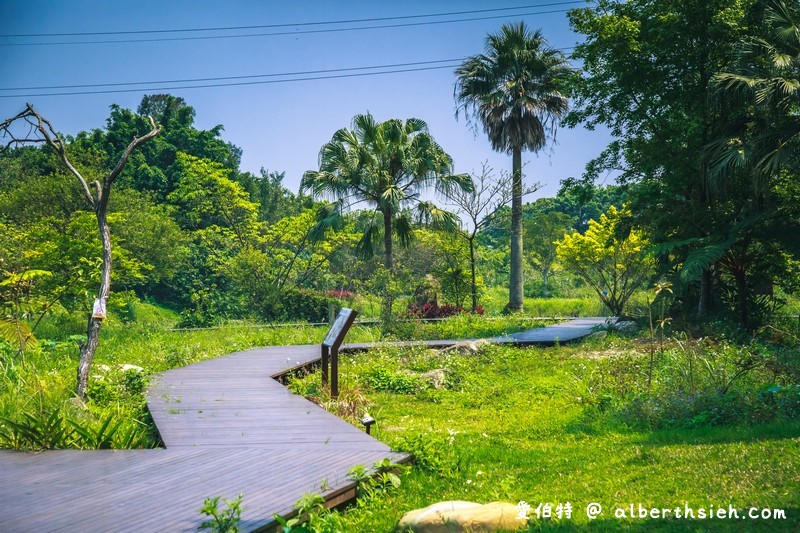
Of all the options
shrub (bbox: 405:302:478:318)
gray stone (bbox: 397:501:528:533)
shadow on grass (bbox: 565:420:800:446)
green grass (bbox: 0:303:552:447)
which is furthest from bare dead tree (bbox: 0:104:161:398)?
shrub (bbox: 405:302:478:318)

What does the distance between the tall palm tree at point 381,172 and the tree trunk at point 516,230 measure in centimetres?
306

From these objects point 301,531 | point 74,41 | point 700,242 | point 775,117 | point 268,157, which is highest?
point 74,41

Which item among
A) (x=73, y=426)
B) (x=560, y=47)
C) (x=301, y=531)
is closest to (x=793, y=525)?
(x=301, y=531)

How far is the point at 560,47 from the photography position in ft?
76.7

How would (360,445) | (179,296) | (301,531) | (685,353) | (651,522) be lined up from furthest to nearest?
(179,296) < (685,353) < (360,445) < (301,531) < (651,522)

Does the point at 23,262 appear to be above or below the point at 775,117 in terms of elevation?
below

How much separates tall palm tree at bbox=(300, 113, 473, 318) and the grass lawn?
12172 mm

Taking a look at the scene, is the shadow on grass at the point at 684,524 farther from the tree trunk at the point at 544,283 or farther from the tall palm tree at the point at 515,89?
the tree trunk at the point at 544,283

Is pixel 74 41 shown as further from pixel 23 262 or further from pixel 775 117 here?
pixel 775 117

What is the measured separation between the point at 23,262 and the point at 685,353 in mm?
14114

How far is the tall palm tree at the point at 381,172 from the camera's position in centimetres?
2109

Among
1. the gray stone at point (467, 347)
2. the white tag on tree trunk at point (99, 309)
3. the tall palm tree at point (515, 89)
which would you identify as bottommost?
the gray stone at point (467, 347)

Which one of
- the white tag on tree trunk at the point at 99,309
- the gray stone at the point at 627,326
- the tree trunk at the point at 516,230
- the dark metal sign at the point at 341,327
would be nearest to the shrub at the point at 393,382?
the dark metal sign at the point at 341,327

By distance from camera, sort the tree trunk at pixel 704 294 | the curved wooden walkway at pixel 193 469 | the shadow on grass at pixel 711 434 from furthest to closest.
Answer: the tree trunk at pixel 704 294
the shadow on grass at pixel 711 434
the curved wooden walkway at pixel 193 469
